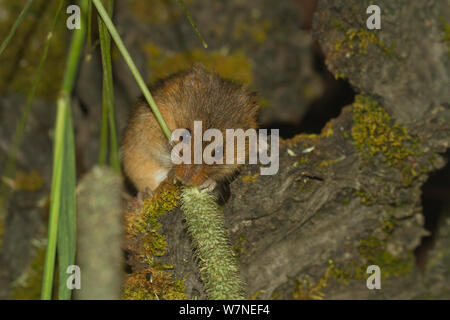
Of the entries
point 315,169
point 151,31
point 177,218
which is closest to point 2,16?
point 151,31

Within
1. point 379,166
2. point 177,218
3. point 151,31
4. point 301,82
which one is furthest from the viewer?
point 301,82

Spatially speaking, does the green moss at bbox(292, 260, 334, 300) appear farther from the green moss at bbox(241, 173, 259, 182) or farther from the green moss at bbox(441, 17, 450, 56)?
the green moss at bbox(441, 17, 450, 56)

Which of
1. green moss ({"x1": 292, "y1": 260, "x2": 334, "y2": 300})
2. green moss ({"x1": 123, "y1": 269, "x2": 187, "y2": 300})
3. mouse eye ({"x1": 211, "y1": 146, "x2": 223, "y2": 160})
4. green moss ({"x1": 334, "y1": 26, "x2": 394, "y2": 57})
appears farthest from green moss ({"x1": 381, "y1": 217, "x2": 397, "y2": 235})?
green moss ({"x1": 123, "y1": 269, "x2": 187, "y2": 300})

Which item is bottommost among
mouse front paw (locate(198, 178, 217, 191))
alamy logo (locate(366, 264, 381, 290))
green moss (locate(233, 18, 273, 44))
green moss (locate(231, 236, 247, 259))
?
alamy logo (locate(366, 264, 381, 290))

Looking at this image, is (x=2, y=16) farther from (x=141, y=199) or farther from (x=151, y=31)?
(x=141, y=199)

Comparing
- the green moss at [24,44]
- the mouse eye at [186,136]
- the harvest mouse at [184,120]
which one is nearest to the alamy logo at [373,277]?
the harvest mouse at [184,120]
